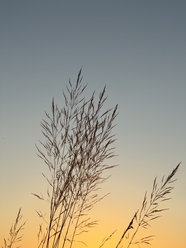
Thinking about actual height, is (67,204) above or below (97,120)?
below

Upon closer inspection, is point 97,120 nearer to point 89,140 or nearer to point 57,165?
point 89,140

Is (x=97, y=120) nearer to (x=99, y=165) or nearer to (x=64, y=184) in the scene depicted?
(x=99, y=165)

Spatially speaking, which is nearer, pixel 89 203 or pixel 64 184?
pixel 64 184

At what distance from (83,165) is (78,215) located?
1.07ft

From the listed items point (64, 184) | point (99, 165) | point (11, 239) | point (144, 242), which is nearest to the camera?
point (64, 184)

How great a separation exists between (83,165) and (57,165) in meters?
0.18

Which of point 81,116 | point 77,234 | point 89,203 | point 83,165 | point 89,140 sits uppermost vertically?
point 81,116

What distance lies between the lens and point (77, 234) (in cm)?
220

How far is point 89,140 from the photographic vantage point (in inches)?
84.8

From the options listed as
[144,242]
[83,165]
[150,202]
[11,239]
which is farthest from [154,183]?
[11,239]

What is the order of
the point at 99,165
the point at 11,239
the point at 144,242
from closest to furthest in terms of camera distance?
the point at 99,165 < the point at 144,242 < the point at 11,239

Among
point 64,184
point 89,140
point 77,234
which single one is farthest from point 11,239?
point 89,140

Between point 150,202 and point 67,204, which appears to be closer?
point 67,204

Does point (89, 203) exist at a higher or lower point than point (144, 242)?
higher
